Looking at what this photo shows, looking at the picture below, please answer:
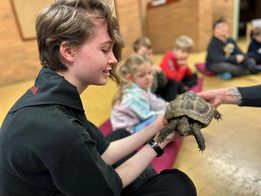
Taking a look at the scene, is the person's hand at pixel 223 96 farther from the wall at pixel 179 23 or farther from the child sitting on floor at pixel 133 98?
the wall at pixel 179 23

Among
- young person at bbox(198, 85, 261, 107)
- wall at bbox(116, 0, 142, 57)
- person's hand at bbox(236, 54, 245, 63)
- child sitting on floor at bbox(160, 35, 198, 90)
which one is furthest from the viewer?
wall at bbox(116, 0, 142, 57)

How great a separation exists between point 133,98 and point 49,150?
1213 mm

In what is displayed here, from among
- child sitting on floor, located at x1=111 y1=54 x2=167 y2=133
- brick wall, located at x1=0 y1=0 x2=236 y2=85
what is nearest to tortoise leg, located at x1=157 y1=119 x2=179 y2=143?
child sitting on floor, located at x1=111 y1=54 x2=167 y2=133

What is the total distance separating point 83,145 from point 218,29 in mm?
2995

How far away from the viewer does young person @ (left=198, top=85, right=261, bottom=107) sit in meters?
1.29

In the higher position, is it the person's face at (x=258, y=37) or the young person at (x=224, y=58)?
the person's face at (x=258, y=37)

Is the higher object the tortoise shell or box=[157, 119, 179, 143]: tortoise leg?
the tortoise shell

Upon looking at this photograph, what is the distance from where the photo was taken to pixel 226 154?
147 centimetres

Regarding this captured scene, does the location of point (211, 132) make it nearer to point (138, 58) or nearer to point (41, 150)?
point (138, 58)

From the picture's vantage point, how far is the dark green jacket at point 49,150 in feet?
2.43

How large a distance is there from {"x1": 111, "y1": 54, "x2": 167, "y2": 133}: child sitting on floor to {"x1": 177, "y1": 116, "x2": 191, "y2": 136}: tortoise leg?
643 mm

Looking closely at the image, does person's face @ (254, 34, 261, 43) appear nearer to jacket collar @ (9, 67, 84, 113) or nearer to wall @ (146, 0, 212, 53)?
wall @ (146, 0, 212, 53)

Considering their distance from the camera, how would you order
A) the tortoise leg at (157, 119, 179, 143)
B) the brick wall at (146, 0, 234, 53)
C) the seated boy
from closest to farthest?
the tortoise leg at (157, 119, 179, 143) → the seated boy → the brick wall at (146, 0, 234, 53)

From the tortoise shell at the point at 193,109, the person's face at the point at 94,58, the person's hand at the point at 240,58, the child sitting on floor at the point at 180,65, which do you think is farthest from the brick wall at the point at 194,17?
the person's face at the point at 94,58
